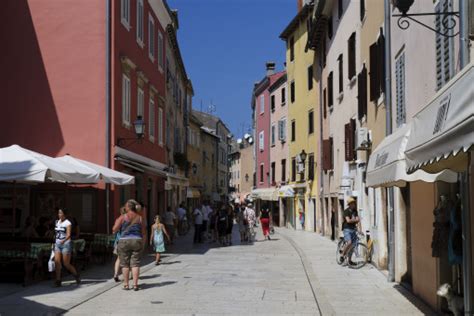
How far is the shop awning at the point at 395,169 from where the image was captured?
8.05 metres

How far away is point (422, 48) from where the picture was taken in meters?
10.3

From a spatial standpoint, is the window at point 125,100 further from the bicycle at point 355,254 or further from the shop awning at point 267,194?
the shop awning at point 267,194

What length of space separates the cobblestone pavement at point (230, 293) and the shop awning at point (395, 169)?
2156 millimetres

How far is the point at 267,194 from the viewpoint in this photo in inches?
1946

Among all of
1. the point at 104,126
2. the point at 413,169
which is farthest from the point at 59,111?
the point at 413,169

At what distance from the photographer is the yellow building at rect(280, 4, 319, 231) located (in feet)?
118

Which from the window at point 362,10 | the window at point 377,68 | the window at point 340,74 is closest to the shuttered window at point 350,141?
the window at point 340,74

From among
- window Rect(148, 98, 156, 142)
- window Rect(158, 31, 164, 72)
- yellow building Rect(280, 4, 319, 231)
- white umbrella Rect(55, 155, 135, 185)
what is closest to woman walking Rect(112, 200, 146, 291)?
white umbrella Rect(55, 155, 135, 185)

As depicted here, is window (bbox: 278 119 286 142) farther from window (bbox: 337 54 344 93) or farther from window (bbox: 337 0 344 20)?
window (bbox: 337 54 344 93)

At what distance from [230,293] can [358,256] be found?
7.08 metres

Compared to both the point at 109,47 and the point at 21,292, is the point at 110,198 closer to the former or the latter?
the point at 109,47

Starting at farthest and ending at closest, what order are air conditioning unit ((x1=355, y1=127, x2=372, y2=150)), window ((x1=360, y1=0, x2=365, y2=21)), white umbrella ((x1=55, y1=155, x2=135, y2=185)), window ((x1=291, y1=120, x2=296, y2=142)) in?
window ((x1=291, y1=120, x2=296, y2=142)), window ((x1=360, y1=0, x2=365, y2=21)), air conditioning unit ((x1=355, y1=127, x2=372, y2=150)), white umbrella ((x1=55, y1=155, x2=135, y2=185))

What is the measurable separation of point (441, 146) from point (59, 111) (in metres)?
14.6

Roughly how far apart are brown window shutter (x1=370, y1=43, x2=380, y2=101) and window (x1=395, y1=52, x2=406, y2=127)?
2.22m
